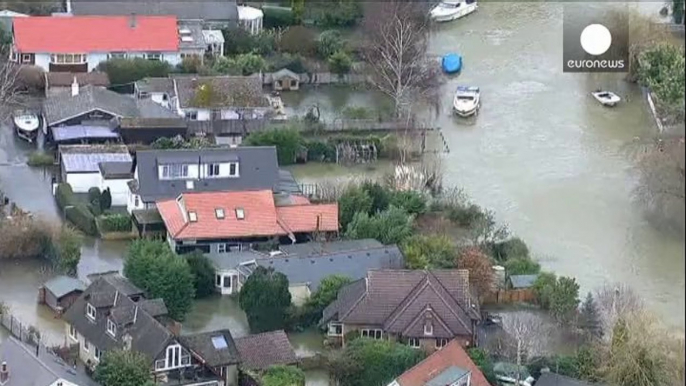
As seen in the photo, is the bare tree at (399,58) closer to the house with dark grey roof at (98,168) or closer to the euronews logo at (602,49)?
the euronews logo at (602,49)

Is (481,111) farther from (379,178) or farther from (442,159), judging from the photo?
(379,178)

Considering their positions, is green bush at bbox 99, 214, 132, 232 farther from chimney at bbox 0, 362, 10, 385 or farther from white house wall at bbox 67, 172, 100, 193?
chimney at bbox 0, 362, 10, 385

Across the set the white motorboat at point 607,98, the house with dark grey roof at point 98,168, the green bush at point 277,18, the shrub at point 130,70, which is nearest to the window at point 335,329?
the house with dark grey roof at point 98,168

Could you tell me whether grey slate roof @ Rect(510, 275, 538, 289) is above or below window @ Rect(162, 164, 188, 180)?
below

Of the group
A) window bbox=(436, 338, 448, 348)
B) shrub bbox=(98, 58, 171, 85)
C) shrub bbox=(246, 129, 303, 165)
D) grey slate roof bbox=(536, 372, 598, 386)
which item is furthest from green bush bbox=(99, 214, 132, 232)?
grey slate roof bbox=(536, 372, 598, 386)

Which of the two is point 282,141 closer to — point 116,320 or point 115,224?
point 115,224

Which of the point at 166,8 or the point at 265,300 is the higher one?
the point at 166,8

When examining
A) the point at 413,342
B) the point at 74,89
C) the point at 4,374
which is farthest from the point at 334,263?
the point at 74,89

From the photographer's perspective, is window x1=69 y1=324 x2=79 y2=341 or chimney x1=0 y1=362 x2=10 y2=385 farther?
window x1=69 y1=324 x2=79 y2=341
